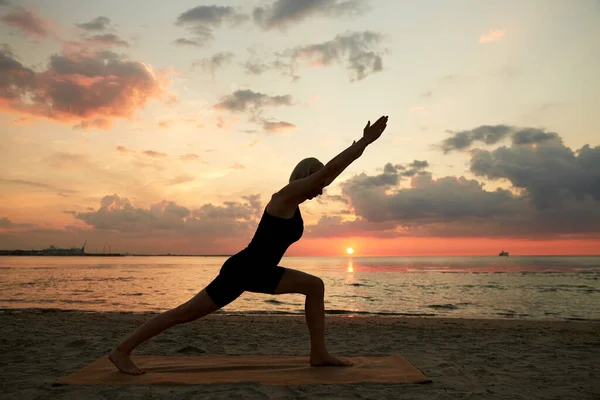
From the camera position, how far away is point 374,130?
12.3 ft

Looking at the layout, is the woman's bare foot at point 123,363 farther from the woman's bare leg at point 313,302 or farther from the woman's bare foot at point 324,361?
the woman's bare foot at point 324,361

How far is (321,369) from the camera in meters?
4.22

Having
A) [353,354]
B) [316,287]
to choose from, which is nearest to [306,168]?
[316,287]

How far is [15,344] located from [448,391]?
5.74m

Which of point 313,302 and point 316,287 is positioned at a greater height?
point 316,287

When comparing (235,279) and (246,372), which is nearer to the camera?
(235,279)

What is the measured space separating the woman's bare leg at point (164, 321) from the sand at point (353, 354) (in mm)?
443

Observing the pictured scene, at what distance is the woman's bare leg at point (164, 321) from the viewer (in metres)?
3.87

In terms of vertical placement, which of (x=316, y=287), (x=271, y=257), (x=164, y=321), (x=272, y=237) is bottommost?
(x=164, y=321)

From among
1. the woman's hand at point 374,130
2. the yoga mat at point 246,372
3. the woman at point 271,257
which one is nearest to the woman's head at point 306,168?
the woman at point 271,257

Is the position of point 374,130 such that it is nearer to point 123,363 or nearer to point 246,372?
point 246,372

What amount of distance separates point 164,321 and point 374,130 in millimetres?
2490

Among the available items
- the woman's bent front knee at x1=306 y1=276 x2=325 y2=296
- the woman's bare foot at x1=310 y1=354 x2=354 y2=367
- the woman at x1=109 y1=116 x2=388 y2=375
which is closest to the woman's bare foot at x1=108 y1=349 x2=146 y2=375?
the woman at x1=109 y1=116 x2=388 y2=375

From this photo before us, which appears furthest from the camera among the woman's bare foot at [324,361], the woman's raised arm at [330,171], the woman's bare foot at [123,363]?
the woman's bare foot at [324,361]
